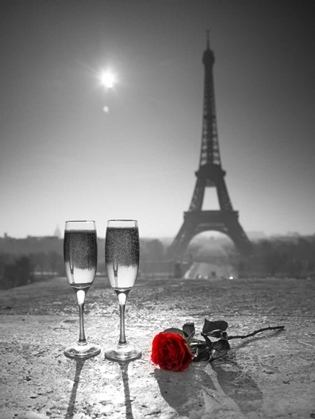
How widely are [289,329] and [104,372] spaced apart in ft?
3.54

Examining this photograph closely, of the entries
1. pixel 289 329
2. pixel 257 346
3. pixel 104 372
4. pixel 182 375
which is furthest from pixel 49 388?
pixel 289 329

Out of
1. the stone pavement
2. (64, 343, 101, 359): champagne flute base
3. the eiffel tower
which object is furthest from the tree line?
(64, 343, 101, 359): champagne flute base

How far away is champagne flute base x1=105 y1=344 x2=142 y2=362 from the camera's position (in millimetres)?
1346

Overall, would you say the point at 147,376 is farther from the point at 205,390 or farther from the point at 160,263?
the point at 160,263

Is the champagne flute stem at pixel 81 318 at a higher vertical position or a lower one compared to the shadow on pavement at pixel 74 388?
higher

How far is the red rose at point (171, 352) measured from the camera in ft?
3.85

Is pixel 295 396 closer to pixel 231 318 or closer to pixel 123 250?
pixel 123 250

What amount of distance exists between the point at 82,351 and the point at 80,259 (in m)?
0.38

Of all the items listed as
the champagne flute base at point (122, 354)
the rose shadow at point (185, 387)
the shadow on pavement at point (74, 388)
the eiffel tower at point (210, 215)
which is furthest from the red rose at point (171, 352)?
the eiffel tower at point (210, 215)

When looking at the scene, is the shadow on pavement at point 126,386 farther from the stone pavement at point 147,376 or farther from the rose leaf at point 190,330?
the rose leaf at point 190,330

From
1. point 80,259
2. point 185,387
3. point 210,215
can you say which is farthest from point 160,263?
point 185,387

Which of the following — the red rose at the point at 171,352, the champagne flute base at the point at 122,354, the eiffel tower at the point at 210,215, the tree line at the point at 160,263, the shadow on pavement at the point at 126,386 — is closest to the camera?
the shadow on pavement at the point at 126,386

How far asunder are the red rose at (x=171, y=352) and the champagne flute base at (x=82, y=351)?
12.7 inches

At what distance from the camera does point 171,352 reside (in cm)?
118
